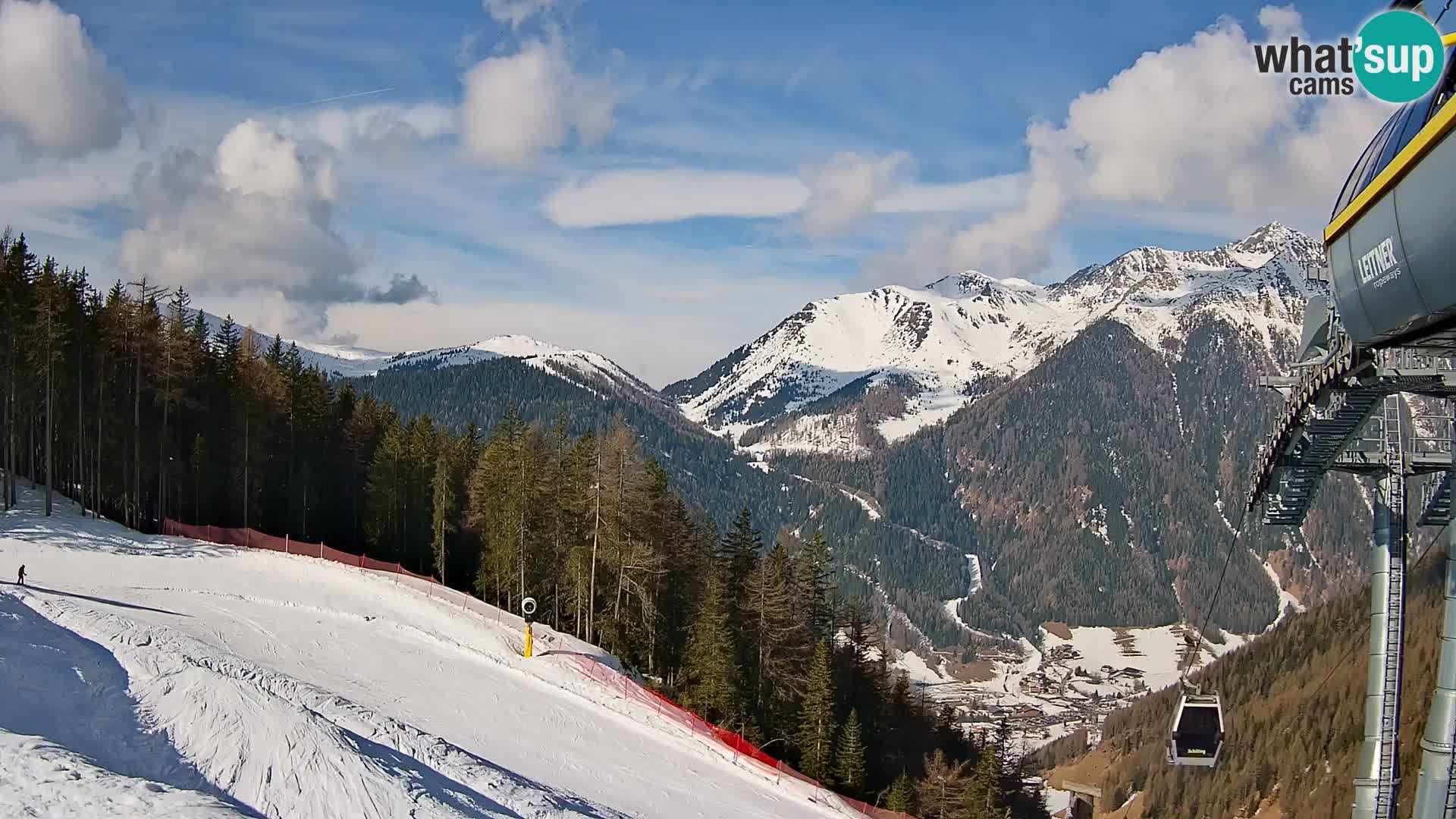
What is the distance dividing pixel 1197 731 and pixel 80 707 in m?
23.2

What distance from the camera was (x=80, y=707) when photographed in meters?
21.0

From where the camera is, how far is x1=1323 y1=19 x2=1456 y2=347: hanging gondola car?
9.95 metres

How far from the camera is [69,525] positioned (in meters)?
46.7

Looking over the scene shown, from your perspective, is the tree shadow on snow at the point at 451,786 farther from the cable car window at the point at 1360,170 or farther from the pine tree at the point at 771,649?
the pine tree at the point at 771,649

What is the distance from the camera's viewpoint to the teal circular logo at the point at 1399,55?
41.7 feet

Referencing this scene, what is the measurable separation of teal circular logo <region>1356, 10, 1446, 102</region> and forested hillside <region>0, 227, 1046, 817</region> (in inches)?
1338

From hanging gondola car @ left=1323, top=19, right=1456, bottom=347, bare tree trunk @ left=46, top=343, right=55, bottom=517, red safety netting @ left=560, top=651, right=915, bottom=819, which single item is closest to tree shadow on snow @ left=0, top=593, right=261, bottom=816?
red safety netting @ left=560, top=651, right=915, bottom=819

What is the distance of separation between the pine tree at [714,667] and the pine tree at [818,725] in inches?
141

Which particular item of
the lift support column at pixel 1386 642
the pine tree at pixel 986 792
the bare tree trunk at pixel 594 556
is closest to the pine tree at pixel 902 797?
the pine tree at pixel 986 792

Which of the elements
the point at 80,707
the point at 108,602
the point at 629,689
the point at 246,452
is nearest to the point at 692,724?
the point at 629,689

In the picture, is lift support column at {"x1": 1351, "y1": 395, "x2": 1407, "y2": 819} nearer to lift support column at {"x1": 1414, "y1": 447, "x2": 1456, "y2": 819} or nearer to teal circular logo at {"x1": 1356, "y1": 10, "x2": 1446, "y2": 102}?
lift support column at {"x1": 1414, "y1": 447, "x2": 1456, "y2": 819}

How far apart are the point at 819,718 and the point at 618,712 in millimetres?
13974

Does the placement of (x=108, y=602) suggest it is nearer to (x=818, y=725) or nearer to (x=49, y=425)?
(x=49, y=425)

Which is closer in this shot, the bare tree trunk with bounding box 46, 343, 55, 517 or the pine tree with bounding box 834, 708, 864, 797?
the pine tree with bounding box 834, 708, 864, 797
